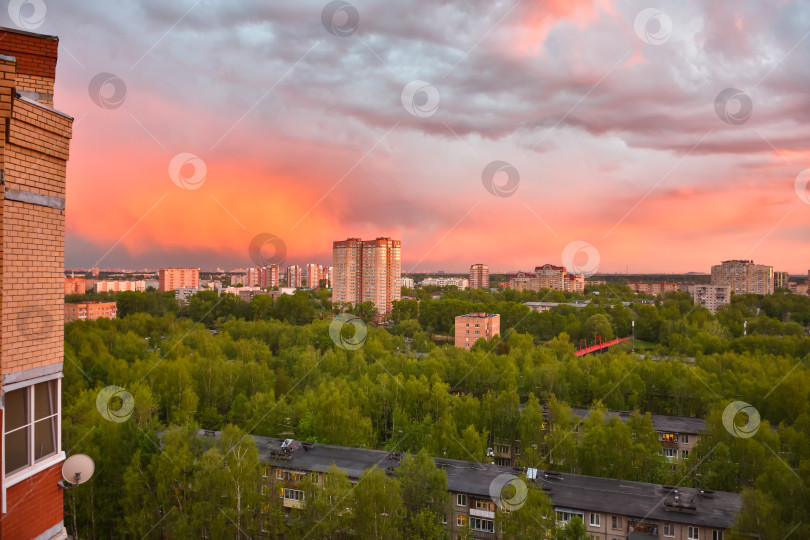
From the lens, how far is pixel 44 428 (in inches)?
130

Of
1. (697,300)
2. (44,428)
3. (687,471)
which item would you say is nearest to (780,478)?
(687,471)

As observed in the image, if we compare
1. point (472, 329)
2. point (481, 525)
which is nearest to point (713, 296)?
point (472, 329)

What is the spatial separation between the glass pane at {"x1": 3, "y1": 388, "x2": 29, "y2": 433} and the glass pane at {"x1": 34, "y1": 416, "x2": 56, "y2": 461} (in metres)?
0.11

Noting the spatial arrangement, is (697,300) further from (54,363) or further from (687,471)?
(54,363)

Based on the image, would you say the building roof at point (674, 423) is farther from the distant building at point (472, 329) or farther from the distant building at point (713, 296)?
the distant building at point (713, 296)

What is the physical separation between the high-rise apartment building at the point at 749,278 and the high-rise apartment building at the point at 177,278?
241ft

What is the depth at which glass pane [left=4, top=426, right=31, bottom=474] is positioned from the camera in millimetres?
3037

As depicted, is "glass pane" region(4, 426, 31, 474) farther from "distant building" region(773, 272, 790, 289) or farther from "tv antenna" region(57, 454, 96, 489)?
"distant building" region(773, 272, 790, 289)

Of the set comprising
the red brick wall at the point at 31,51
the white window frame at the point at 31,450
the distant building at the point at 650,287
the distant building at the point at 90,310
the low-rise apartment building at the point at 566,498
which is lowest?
the low-rise apartment building at the point at 566,498

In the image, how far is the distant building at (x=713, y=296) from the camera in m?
59.2

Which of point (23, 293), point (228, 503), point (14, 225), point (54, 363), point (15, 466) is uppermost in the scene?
point (14, 225)

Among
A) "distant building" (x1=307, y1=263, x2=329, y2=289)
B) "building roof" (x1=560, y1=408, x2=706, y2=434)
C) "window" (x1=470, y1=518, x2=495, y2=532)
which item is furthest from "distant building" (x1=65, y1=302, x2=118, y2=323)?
"distant building" (x1=307, y1=263, x2=329, y2=289)

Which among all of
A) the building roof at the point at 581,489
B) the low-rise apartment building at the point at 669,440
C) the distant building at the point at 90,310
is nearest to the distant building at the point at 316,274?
the distant building at the point at 90,310

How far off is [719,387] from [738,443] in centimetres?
691
